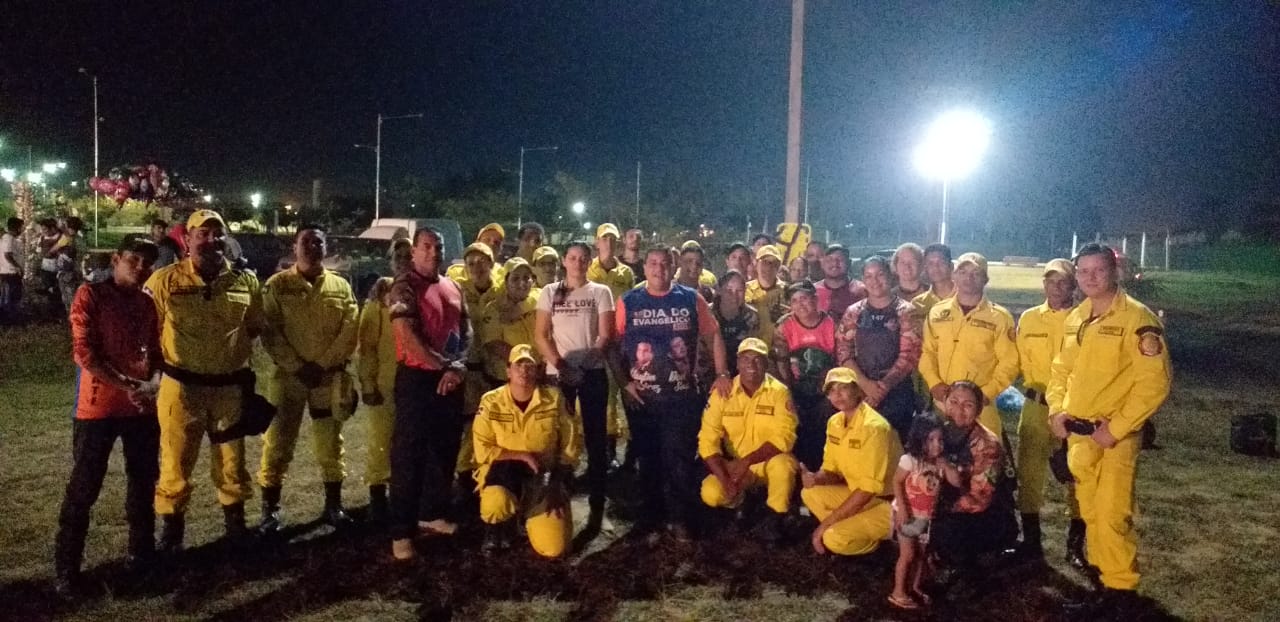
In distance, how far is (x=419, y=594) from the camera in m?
4.81

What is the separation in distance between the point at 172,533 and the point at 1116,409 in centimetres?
522

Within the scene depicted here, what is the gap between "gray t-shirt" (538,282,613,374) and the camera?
5969 mm

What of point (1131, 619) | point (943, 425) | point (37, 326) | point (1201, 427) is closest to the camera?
point (1131, 619)

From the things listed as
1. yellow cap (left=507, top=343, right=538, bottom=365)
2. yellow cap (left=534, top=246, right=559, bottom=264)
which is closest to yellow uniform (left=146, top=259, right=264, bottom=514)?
yellow cap (left=507, top=343, right=538, bottom=365)

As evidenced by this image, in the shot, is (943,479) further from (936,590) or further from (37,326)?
(37,326)

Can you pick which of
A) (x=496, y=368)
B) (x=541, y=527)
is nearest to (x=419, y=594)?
(x=541, y=527)

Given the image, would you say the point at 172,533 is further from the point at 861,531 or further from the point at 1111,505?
the point at 1111,505

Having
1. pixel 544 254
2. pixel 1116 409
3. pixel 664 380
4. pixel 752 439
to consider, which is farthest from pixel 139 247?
pixel 1116 409

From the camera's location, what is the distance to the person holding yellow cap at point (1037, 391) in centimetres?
554

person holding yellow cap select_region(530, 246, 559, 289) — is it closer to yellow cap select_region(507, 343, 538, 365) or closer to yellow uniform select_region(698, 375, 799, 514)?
yellow cap select_region(507, 343, 538, 365)

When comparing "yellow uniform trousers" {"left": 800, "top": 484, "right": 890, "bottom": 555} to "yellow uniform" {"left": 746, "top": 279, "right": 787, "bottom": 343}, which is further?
"yellow uniform" {"left": 746, "top": 279, "right": 787, "bottom": 343}

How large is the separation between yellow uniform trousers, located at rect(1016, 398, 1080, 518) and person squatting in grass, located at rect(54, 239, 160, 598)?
507 cm

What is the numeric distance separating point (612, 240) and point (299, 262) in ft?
8.84

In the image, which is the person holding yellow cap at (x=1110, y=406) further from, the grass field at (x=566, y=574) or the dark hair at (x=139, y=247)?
the dark hair at (x=139, y=247)
